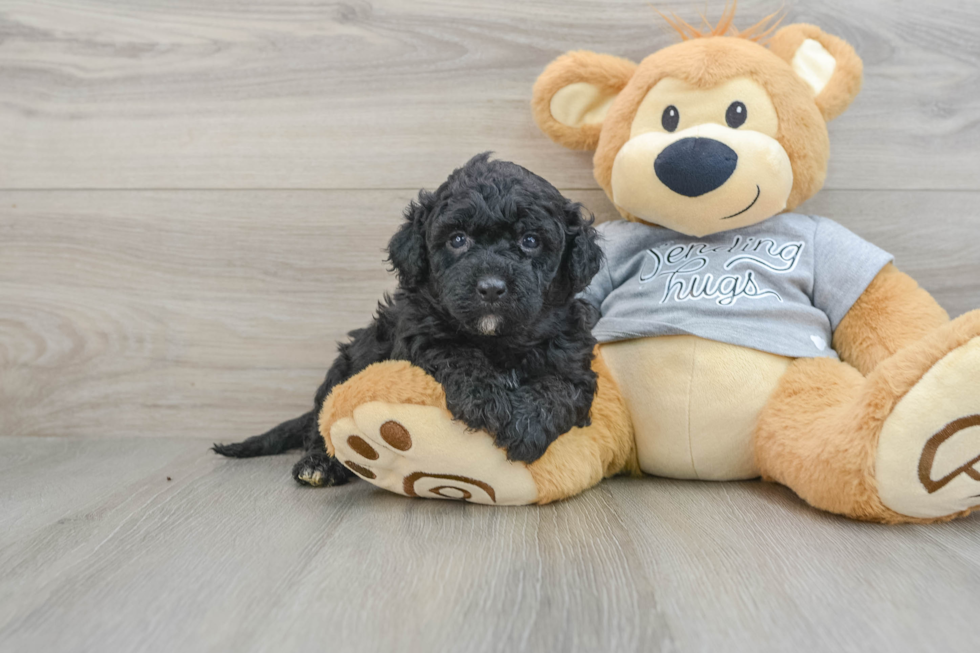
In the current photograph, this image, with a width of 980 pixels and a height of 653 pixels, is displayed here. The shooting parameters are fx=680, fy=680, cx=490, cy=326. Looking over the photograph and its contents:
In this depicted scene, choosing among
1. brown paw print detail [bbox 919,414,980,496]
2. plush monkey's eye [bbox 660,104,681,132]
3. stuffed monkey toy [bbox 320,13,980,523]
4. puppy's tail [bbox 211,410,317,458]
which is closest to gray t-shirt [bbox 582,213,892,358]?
stuffed monkey toy [bbox 320,13,980,523]

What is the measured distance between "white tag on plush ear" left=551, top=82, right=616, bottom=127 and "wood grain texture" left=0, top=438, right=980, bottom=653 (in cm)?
92

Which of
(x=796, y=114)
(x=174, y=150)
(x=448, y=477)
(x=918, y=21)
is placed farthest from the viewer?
(x=174, y=150)

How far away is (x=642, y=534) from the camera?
4.02ft

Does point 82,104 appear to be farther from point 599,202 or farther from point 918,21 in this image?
point 918,21

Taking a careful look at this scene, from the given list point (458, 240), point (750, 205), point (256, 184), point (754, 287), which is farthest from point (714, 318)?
point (256, 184)

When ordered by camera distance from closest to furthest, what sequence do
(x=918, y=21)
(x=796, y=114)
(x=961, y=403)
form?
(x=961, y=403), (x=796, y=114), (x=918, y=21)

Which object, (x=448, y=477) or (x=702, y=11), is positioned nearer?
(x=448, y=477)

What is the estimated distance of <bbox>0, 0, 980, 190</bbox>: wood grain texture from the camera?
1.86 m

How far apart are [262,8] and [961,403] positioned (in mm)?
1936

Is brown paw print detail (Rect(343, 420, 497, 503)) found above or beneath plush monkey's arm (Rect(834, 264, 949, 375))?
beneath

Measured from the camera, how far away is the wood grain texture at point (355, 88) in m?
1.86

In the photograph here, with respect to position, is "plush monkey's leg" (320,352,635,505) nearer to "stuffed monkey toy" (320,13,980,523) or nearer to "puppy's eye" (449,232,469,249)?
"stuffed monkey toy" (320,13,980,523)

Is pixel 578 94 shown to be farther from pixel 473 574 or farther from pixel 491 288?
pixel 473 574

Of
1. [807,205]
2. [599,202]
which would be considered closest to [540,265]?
[599,202]
